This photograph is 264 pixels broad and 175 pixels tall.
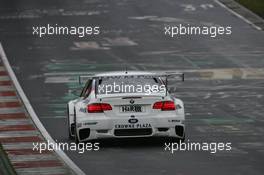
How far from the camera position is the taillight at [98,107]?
19266mm

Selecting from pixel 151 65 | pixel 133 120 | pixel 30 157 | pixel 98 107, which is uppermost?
pixel 98 107

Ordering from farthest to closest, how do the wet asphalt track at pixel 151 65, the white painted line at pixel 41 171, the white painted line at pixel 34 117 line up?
the wet asphalt track at pixel 151 65, the white painted line at pixel 34 117, the white painted line at pixel 41 171

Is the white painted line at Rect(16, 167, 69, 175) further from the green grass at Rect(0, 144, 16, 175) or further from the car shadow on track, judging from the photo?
the car shadow on track

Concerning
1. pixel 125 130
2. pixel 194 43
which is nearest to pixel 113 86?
pixel 125 130

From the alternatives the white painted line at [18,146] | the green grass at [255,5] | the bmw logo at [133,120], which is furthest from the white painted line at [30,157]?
the green grass at [255,5]

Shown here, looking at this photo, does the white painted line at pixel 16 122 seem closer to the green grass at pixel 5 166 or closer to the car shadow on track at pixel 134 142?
the car shadow on track at pixel 134 142

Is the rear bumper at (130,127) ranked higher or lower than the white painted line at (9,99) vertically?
higher

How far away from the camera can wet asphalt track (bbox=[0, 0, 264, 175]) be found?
18.1m

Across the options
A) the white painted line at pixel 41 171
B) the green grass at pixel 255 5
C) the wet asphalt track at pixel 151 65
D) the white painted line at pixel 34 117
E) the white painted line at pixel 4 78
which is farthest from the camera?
the green grass at pixel 255 5

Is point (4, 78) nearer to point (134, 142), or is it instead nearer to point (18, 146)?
point (18, 146)

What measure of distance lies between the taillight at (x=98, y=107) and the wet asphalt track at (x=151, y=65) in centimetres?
68

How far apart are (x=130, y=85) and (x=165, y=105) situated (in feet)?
2.52

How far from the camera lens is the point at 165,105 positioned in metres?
19.3

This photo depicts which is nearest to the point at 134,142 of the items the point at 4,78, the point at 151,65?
the point at 4,78
